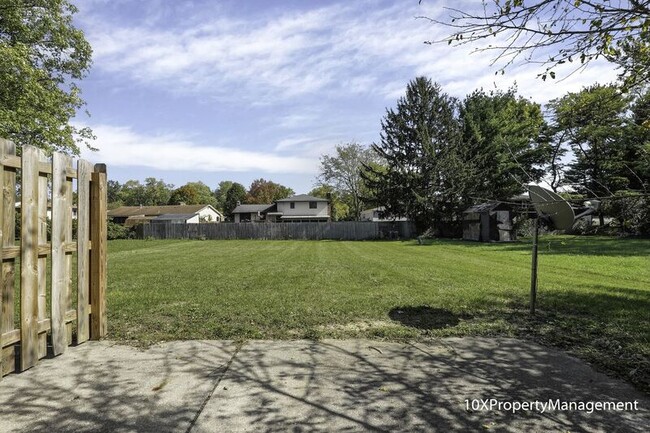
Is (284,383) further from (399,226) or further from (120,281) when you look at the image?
(399,226)

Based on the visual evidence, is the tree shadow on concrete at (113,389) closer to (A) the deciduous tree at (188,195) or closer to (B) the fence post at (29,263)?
(B) the fence post at (29,263)

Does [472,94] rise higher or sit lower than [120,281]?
higher

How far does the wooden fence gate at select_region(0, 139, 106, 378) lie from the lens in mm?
3123

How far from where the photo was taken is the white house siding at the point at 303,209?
50.0 m

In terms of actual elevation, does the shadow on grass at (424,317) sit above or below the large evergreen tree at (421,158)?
below

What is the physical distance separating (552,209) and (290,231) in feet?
98.6

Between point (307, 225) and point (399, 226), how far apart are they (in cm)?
833

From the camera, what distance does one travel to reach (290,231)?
34344 millimetres

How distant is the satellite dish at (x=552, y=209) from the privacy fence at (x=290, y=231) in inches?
1128

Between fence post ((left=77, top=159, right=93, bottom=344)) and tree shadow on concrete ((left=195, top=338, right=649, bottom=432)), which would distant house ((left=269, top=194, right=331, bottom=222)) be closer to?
fence post ((left=77, top=159, right=93, bottom=344))

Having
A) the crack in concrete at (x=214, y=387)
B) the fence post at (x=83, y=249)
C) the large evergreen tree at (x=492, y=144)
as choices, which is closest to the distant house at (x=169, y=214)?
the large evergreen tree at (x=492, y=144)

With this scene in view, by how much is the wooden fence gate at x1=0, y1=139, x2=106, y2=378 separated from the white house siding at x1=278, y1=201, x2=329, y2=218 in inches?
1798

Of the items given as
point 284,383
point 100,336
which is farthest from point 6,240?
point 284,383

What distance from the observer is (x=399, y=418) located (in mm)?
A: 2607
